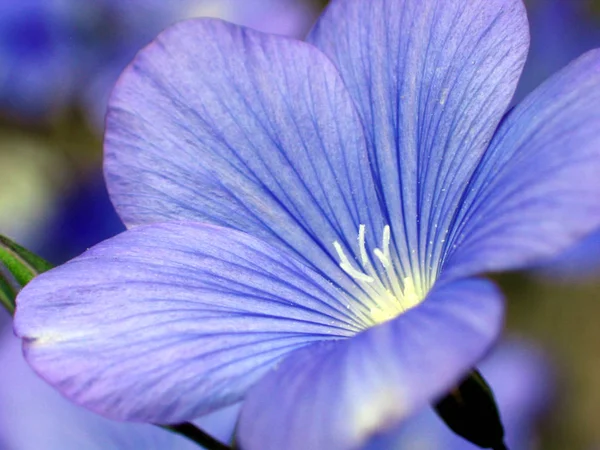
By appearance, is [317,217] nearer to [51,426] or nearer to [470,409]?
[470,409]

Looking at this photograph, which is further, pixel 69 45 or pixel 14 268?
pixel 69 45

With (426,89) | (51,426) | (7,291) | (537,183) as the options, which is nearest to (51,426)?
(51,426)

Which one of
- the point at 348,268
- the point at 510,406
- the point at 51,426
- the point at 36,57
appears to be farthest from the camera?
the point at 36,57

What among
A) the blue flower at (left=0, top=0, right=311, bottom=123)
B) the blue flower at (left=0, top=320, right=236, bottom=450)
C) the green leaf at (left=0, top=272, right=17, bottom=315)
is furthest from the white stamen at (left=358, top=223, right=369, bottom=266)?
the blue flower at (left=0, top=0, right=311, bottom=123)

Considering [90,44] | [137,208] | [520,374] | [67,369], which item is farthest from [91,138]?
[67,369]

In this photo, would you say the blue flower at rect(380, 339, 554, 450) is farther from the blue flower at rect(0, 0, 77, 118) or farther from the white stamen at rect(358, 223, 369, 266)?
the blue flower at rect(0, 0, 77, 118)

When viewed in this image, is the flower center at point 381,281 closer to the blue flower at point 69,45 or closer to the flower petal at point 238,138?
the flower petal at point 238,138
